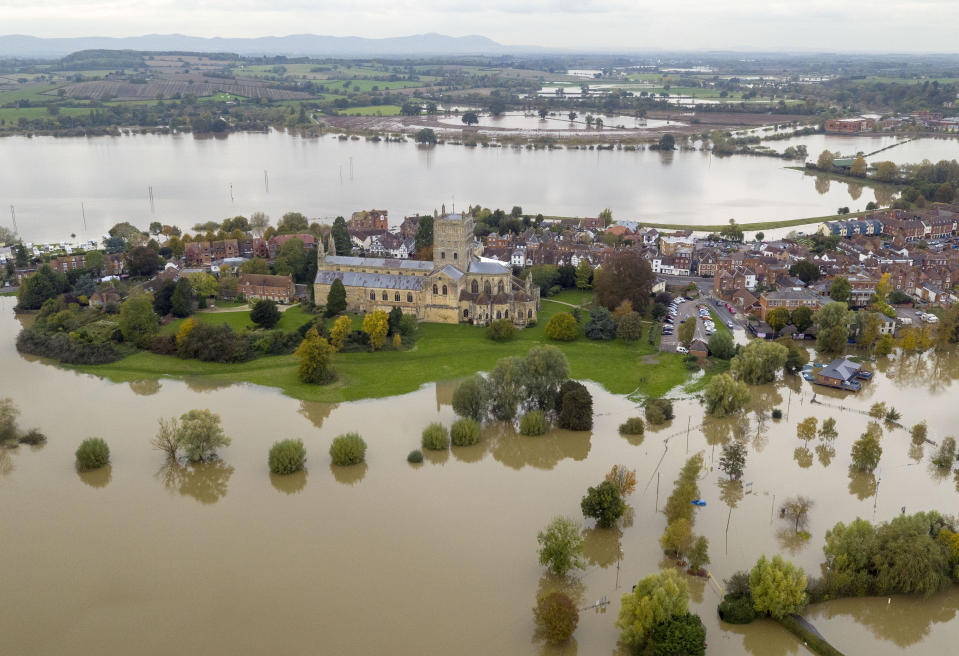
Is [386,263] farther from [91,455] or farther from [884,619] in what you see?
[884,619]

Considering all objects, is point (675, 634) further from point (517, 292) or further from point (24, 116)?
point (24, 116)

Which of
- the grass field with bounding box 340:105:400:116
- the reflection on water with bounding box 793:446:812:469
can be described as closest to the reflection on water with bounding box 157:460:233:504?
the reflection on water with bounding box 793:446:812:469

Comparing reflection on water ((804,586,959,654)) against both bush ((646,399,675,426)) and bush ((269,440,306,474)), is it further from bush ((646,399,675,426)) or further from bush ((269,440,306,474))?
bush ((269,440,306,474))

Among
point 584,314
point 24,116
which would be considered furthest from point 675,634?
point 24,116

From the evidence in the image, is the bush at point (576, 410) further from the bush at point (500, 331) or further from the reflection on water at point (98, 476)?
the reflection on water at point (98, 476)

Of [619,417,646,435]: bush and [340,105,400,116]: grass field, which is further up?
[340,105,400,116]: grass field
